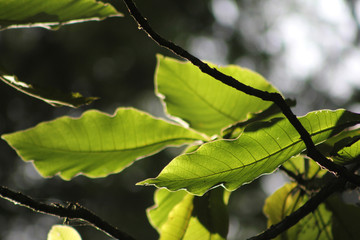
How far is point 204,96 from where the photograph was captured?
96 centimetres

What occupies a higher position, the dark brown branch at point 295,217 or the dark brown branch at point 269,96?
the dark brown branch at point 269,96

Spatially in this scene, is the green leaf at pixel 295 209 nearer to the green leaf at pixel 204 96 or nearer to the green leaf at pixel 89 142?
the green leaf at pixel 204 96

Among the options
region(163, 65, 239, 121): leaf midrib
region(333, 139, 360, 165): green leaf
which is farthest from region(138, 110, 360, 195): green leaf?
region(163, 65, 239, 121): leaf midrib

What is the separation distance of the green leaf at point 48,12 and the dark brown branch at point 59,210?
1.18 ft

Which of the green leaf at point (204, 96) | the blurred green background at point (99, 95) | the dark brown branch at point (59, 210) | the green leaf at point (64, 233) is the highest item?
the blurred green background at point (99, 95)

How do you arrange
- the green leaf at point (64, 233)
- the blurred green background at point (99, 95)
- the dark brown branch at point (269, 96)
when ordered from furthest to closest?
the blurred green background at point (99, 95) < the green leaf at point (64, 233) < the dark brown branch at point (269, 96)

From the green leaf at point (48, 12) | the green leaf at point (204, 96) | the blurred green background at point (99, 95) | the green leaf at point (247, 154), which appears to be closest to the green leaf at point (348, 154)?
the green leaf at point (247, 154)

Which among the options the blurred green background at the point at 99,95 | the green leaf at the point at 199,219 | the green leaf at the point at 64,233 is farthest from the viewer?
the blurred green background at the point at 99,95

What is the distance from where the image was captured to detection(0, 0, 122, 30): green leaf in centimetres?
75

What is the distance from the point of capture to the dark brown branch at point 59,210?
20.7 inches

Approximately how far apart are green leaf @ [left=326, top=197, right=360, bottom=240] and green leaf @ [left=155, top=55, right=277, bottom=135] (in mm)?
268

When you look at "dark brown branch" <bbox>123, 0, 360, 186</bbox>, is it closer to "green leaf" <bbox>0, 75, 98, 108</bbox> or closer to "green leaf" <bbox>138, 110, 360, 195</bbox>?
"green leaf" <bbox>138, 110, 360, 195</bbox>

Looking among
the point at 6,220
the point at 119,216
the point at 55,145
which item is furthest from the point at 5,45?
the point at 55,145

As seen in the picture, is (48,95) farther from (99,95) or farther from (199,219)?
(99,95)
